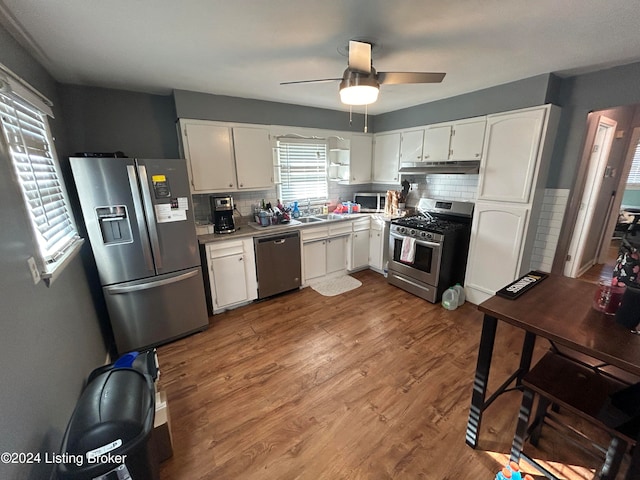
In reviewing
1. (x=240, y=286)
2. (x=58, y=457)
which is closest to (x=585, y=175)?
(x=240, y=286)

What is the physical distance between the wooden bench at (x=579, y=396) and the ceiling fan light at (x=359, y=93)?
1.89 metres

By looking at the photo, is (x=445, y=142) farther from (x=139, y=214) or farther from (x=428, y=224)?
(x=139, y=214)

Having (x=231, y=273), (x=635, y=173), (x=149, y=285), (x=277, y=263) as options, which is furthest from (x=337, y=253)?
(x=635, y=173)

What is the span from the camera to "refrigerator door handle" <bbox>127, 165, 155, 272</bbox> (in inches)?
83.9

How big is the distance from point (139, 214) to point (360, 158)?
3.04 metres

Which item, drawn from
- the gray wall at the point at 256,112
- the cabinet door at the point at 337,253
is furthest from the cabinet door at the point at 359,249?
the gray wall at the point at 256,112

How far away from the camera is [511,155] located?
2.62 meters

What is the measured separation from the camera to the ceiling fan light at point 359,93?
5.75 ft

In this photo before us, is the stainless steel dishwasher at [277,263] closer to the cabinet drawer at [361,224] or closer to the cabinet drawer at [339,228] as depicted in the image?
the cabinet drawer at [339,228]

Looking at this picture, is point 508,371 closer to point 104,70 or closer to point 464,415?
point 464,415

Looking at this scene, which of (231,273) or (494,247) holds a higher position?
(494,247)

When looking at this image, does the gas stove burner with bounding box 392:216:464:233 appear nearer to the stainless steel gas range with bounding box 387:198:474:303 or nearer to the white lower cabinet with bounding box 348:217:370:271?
the stainless steel gas range with bounding box 387:198:474:303

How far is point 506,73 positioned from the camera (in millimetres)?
2326

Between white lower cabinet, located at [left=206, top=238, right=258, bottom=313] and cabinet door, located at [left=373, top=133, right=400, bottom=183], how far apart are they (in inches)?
90.5
